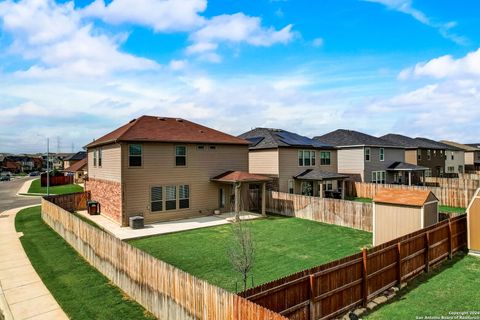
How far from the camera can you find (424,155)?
1858 inches

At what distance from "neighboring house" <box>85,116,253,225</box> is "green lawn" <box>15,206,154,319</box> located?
5161 millimetres

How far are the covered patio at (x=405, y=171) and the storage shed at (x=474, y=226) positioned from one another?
82.0 ft

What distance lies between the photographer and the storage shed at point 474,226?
45.1 ft

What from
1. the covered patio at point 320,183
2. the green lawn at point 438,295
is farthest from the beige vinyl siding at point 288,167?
the green lawn at point 438,295

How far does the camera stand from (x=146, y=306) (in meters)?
9.52

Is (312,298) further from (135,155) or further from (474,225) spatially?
(135,155)

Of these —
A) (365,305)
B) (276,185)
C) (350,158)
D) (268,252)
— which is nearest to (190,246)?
(268,252)

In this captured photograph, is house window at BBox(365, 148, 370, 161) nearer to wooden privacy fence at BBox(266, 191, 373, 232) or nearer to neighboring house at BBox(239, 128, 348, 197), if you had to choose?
neighboring house at BBox(239, 128, 348, 197)

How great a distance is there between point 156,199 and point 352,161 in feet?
80.8

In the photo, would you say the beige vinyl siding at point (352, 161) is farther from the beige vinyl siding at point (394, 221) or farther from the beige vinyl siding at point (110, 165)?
the beige vinyl siding at point (110, 165)

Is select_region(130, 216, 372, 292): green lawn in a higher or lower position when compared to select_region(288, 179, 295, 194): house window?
lower

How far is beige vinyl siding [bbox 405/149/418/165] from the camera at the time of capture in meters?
45.6

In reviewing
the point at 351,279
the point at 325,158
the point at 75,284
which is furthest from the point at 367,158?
the point at 75,284

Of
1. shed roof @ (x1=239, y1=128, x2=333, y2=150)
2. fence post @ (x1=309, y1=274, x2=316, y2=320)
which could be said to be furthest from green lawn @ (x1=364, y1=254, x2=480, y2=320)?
shed roof @ (x1=239, y1=128, x2=333, y2=150)
